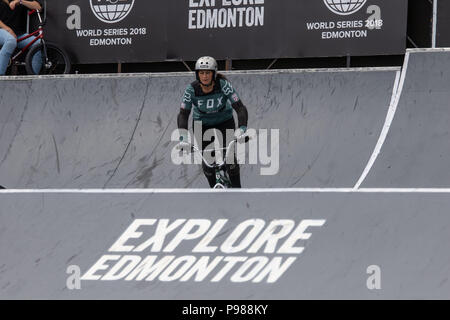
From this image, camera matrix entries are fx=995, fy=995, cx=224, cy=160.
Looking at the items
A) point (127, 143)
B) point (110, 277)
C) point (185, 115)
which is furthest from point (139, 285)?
point (127, 143)

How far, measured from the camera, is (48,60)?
15.6 m

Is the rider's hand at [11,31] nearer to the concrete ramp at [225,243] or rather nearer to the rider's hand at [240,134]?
the rider's hand at [240,134]

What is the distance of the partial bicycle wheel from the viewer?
1550 cm

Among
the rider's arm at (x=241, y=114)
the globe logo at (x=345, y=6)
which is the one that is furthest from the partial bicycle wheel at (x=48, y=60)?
the rider's arm at (x=241, y=114)

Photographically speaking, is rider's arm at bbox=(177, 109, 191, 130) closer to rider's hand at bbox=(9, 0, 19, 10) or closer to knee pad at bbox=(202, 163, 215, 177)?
knee pad at bbox=(202, 163, 215, 177)

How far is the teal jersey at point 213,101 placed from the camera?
1129 cm

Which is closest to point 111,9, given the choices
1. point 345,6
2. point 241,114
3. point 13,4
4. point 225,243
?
point 13,4

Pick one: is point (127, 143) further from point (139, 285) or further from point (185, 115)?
point (139, 285)

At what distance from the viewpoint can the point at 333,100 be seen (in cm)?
1405

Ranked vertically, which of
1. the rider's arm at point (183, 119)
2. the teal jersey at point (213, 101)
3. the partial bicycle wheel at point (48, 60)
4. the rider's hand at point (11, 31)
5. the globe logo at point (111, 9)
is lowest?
the rider's arm at point (183, 119)

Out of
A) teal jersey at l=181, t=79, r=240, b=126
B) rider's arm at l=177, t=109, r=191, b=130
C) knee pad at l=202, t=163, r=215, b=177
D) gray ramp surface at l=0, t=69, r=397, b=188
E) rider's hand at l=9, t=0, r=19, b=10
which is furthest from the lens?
rider's hand at l=9, t=0, r=19, b=10

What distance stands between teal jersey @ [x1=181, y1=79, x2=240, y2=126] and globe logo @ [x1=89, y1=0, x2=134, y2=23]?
4.59 metres

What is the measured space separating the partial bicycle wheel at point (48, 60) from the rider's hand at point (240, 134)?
547cm

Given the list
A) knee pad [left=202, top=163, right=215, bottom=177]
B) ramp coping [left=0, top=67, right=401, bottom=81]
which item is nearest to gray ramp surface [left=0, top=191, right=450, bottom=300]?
knee pad [left=202, top=163, right=215, bottom=177]
